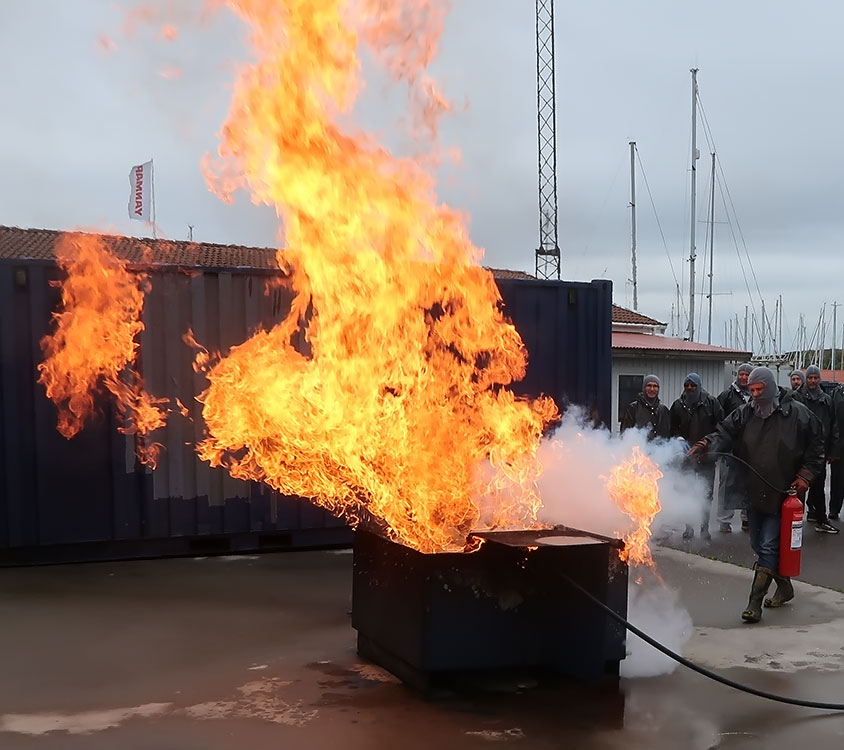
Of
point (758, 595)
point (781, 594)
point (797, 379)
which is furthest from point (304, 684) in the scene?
point (797, 379)

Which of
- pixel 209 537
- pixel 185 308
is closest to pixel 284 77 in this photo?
pixel 185 308

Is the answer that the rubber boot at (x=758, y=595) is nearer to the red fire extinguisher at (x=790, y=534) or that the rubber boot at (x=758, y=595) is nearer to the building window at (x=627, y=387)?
the red fire extinguisher at (x=790, y=534)

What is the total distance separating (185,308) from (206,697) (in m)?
4.31

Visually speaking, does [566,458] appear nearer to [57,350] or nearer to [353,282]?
[353,282]

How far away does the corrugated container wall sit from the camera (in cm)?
759

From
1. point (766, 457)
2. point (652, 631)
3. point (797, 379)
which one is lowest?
point (652, 631)

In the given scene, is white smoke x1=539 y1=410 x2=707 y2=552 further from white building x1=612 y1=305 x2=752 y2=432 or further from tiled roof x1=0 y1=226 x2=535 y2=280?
white building x1=612 y1=305 x2=752 y2=432

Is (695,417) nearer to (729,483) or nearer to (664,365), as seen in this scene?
(729,483)

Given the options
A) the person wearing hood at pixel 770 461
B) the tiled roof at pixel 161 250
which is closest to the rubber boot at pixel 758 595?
the person wearing hood at pixel 770 461

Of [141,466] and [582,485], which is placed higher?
[582,485]

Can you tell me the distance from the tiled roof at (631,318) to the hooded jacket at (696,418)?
18500 millimetres

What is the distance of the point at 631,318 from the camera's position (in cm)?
2931

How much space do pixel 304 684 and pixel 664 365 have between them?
1997cm

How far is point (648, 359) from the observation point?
2284cm
